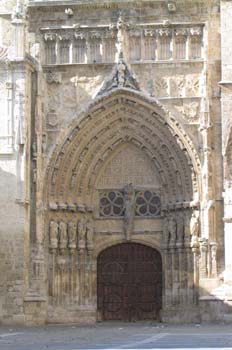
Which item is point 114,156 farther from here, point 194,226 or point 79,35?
point 79,35

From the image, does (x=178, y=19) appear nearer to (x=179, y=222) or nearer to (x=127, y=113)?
(x=127, y=113)

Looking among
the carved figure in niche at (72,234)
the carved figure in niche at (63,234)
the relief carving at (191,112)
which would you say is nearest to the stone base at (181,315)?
the carved figure in niche at (72,234)

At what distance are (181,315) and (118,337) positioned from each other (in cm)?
598

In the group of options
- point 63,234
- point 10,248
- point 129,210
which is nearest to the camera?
point 10,248

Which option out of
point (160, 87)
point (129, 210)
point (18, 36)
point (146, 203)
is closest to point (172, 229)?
point (146, 203)

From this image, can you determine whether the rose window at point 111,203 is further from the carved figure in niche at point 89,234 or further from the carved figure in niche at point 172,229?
the carved figure in niche at point 172,229

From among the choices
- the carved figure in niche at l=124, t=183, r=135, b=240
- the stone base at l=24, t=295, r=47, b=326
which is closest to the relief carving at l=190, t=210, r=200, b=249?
the carved figure in niche at l=124, t=183, r=135, b=240

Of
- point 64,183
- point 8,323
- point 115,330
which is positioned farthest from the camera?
point 64,183

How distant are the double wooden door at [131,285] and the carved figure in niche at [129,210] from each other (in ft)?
1.53

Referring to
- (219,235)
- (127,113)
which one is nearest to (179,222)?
(219,235)

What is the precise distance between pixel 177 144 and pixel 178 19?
118 inches

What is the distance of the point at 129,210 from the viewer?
997 inches

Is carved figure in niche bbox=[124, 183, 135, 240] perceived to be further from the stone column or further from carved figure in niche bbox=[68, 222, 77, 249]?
the stone column

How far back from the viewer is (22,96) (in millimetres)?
24344
